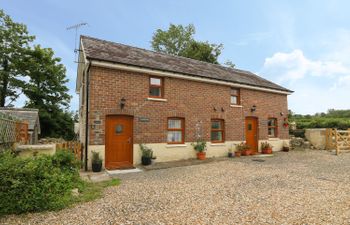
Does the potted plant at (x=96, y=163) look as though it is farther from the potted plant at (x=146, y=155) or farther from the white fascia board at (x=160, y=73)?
the white fascia board at (x=160, y=73)

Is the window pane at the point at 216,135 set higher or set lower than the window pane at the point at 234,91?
lower

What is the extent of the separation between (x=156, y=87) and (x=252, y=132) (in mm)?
7989

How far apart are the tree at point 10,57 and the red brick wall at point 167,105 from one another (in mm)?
19355

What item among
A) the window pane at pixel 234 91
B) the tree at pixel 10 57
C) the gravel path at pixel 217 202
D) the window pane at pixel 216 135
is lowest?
the gravel path at pixel 217 202

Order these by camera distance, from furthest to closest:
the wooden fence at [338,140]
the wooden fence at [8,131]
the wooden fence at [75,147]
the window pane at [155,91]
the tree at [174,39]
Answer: the tree at [174,39]
the wooden fence at [338,140]
the window pane at [155,91]
the wooden fence at [75,147]
the wooden fence at [8,131]

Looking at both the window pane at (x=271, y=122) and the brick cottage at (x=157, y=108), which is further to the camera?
the window pane at (x=271, y=122)

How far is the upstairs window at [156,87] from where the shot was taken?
11.4 meters

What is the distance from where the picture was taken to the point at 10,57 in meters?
23.7

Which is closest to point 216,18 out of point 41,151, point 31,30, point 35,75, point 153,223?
point 41,151

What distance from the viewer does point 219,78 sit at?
1348 centimetres

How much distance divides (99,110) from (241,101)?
9.49 m

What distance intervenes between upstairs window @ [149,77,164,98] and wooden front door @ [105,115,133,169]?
6.27ft

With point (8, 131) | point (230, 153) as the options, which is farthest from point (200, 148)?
point (8, 131)

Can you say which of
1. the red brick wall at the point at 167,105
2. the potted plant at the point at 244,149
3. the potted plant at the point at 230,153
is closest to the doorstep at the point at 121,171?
the red brick wall at the point at 167,105
